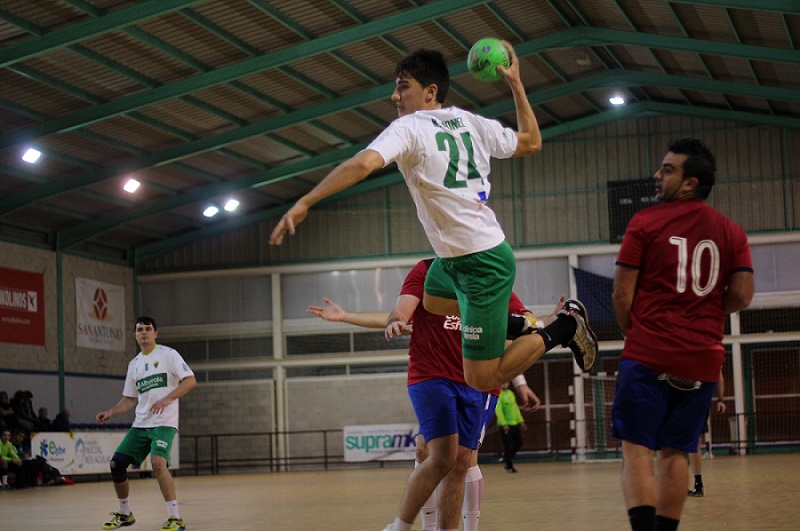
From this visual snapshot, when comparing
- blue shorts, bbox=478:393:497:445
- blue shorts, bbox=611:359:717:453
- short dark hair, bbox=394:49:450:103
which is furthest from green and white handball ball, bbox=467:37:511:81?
blue shorts, bbox=478:393:497:445

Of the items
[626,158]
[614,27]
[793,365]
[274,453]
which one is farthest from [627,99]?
[274,453]

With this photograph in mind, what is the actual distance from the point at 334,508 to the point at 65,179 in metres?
16.5

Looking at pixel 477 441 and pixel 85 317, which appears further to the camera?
pixel 85 317

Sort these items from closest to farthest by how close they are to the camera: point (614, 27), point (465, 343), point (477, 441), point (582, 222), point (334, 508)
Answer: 1. point (465, 343)
2. point (477, 441)
3. point (334, 508)
4. point (614, 27)
5. point (582, 222)

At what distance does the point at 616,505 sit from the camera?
11867mm

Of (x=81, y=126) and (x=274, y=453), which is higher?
(x=81, y=126)

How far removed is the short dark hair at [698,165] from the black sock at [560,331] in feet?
3.90

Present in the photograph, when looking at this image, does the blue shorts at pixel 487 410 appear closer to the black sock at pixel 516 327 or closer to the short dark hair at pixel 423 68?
the black sock at pixel 516 327

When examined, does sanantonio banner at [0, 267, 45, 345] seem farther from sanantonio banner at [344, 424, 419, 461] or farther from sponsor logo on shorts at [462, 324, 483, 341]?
sponsor logo on shorts at [462, 324, 483, 341]

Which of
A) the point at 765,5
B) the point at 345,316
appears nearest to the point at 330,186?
the point at 345,316

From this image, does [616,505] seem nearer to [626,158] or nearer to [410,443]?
[410,443]

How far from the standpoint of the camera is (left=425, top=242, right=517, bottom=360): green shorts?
236 inches

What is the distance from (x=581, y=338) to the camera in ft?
21.4

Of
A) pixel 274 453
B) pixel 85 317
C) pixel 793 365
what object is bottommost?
pixel 274 453
